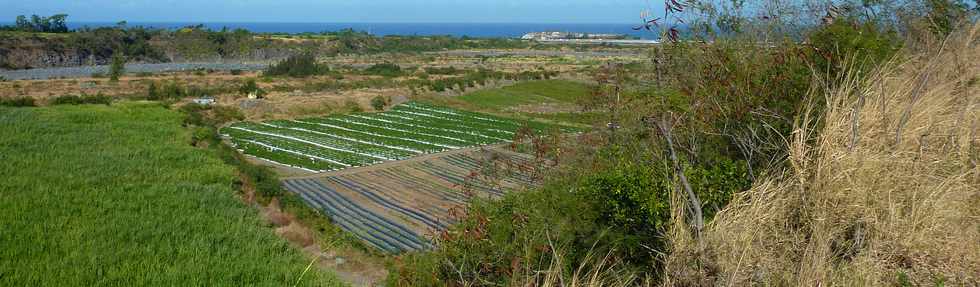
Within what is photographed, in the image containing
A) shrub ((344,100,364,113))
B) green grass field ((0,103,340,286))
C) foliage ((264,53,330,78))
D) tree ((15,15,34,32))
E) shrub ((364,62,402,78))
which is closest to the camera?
green grass field ((0,103,340,286))

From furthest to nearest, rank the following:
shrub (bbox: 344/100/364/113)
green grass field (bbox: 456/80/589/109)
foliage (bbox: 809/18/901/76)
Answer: green grass field (bbox: 456/80/589/109) → shrub (bbox: 344/100/364/113) → foliage (bbox: 809/18/901/76)

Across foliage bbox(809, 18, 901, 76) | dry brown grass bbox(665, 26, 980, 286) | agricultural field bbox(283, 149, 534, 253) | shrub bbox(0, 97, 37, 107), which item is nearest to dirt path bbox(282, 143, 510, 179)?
agricultural field bbox(283, 149, 534, 253)

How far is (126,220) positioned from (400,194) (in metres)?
6.58

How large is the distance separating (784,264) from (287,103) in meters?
31.9

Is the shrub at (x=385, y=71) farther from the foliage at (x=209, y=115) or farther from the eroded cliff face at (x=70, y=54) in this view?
the eroded cliff face at (x=70, y=54)

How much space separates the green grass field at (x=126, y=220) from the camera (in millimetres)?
9195

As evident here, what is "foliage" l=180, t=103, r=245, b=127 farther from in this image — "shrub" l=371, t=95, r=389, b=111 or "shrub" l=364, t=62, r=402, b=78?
"shrub" l=364, t=62, r=402, b=78

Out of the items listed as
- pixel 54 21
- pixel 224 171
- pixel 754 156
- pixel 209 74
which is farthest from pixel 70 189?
pixel 54 21

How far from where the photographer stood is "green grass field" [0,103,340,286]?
9195 millimetres

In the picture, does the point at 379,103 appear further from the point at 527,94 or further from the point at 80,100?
the point at 80,100

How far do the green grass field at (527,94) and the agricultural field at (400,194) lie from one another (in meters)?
18.9

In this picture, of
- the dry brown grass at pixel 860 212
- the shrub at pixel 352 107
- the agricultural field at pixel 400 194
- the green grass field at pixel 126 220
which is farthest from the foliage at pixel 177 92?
the dry brown grass at pixel 860 212

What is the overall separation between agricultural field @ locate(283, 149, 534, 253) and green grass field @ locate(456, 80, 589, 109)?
62.0ft

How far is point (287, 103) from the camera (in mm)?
34125
